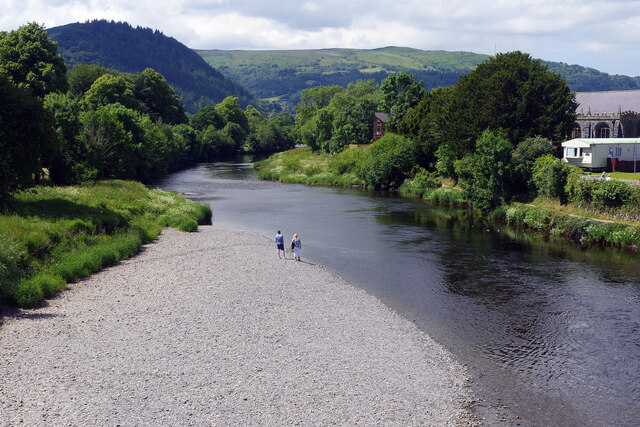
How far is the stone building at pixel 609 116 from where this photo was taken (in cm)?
8100

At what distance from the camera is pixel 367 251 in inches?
1547

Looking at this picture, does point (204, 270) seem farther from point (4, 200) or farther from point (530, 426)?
point (530, 426)

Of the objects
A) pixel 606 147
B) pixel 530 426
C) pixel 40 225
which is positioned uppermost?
pixel 606 147

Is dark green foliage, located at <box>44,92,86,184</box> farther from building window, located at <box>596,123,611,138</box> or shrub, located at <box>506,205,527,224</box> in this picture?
building window, located at <box>596,123,611,138</box>

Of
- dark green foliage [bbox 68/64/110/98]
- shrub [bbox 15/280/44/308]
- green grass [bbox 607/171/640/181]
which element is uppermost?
dark green foliage [bbox 68/64/110/98]

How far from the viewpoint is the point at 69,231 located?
32.5m

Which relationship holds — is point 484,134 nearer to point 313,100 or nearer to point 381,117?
point 381,117

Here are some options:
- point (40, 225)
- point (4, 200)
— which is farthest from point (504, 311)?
point (4, 200)

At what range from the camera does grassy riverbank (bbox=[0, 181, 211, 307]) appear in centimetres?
2475

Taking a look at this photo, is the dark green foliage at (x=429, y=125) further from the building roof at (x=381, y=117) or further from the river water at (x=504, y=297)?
the building roof at (x=381, y=117)

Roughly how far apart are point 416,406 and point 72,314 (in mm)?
15142

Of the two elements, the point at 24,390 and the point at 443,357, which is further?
the point at 443,357

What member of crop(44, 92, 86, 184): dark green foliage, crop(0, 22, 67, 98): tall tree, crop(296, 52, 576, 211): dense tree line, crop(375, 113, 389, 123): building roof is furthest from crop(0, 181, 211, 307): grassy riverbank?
crop(375, 113, 389, 123): building roof

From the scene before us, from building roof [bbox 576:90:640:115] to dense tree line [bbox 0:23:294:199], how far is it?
231 feet
